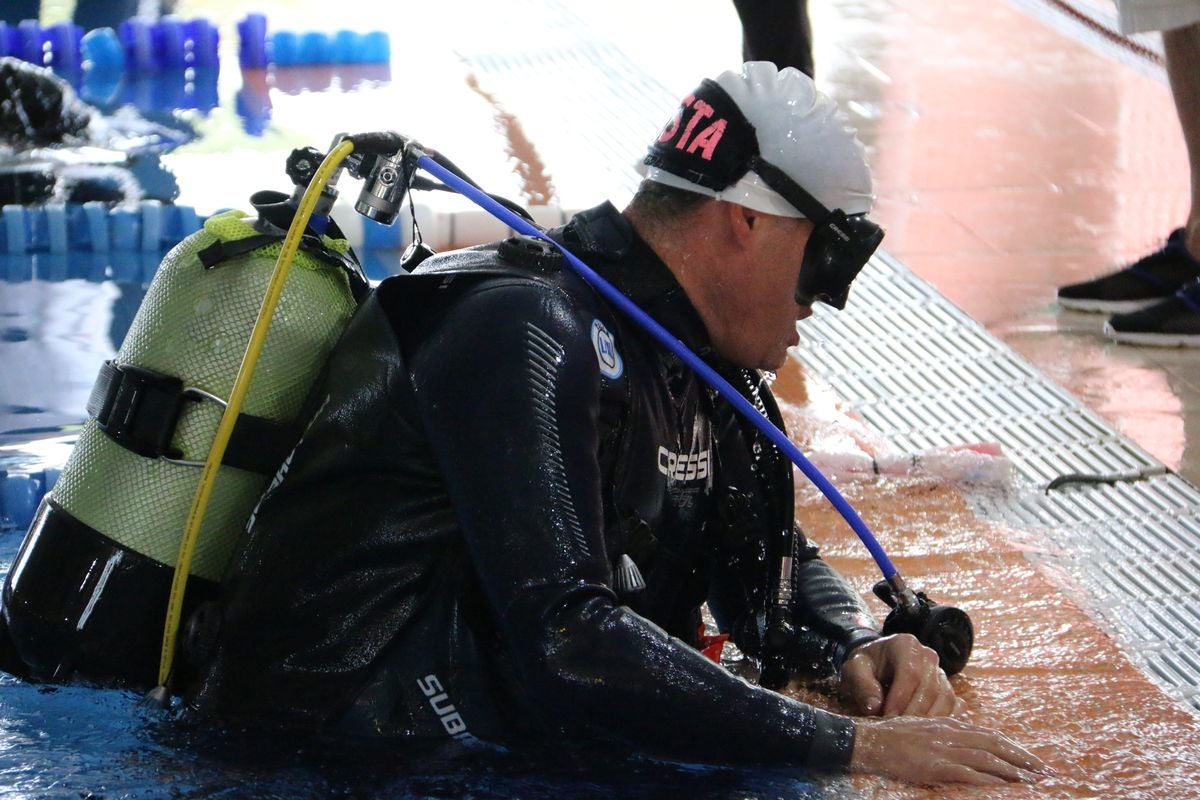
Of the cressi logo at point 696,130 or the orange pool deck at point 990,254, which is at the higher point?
the cressi logo at point 696,130

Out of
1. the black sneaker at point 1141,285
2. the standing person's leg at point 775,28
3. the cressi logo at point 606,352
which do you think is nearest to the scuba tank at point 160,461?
the cressi logo at point 606,352

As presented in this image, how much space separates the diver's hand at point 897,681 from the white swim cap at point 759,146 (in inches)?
29.3

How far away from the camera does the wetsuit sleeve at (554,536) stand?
2084 millimetres

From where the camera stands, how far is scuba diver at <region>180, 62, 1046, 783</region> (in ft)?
6.90

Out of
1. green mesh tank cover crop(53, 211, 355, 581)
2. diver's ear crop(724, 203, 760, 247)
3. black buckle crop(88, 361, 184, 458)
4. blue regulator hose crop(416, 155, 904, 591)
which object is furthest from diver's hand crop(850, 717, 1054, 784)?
black buckle crop(88, 361, 184, 458)

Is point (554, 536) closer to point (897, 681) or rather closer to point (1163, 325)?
point (897, 681)

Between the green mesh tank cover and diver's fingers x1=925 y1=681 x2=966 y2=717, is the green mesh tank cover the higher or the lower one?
the higher one

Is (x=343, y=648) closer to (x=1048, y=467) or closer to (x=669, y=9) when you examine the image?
(x=1048, y=467)

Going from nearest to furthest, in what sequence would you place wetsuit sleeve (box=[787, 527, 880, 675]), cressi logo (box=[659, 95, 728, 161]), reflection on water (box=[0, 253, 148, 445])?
cressi logo (box=[659, 95, 728, 161])
wetsuit sleeve (box=[787, 527, 880, 675])
reflection on water (box=[0, 253, 148, 445])

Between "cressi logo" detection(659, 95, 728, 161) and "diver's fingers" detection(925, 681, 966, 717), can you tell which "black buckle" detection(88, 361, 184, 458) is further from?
"diver's fingers" detection(925, 681, 966, 717)

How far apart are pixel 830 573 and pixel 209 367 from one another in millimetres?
1262

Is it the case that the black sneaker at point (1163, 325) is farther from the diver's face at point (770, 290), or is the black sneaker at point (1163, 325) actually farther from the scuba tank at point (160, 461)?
the scuba tank at point (160, 461)

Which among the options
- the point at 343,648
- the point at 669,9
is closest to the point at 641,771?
the point at 343,648

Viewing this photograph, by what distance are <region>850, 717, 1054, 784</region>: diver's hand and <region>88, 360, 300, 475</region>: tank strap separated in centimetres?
96
